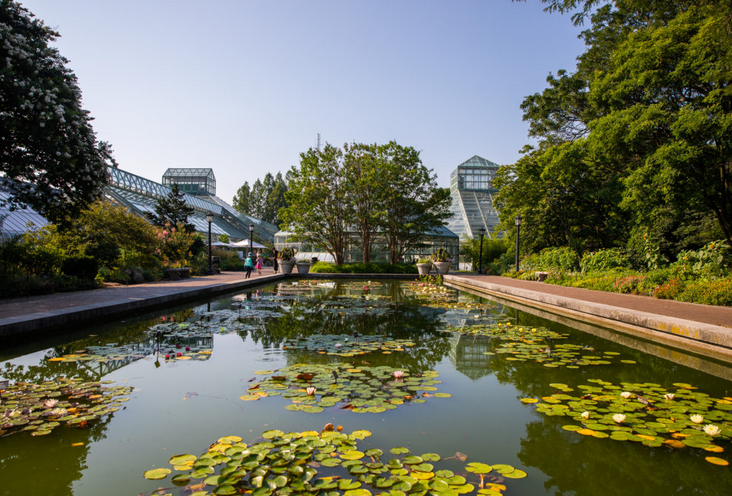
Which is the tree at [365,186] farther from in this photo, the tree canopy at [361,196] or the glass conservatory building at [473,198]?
the glass conservatory building at [473,198]

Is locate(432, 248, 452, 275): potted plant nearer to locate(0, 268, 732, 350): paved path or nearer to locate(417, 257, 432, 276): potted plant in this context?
locate(417, 257, 432, 276): potted plant

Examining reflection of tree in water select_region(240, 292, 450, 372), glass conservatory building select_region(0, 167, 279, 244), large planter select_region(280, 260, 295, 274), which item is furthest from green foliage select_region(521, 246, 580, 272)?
glass conservatory building select_region(0, 167, 279, 244)

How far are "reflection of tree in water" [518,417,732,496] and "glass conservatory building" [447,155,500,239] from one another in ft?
124

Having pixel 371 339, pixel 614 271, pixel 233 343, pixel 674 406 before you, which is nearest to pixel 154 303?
pixel 233 343

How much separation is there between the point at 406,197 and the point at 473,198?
21.2 metres

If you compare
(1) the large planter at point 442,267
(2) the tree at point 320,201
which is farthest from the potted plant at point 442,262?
(2) the tree at point 320,201

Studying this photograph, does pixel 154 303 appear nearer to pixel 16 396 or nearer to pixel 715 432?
pixel 16 396

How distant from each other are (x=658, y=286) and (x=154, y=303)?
37.9ft

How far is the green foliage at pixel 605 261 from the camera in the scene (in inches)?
569

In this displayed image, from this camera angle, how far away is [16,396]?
3352 mm

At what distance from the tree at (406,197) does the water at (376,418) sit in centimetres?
2112

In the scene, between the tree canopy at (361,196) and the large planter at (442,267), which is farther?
the tree canopy at (361,196)

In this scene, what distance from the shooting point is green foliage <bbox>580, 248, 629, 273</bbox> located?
14.5 meters

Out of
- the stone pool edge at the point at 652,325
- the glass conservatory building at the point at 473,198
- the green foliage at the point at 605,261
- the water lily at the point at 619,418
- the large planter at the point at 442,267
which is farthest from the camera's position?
the glass conservatory building at the point at 473,198
